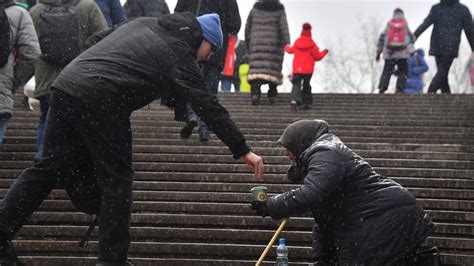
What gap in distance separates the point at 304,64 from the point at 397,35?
2424mm

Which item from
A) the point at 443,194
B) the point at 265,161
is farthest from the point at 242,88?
the point at 443,194

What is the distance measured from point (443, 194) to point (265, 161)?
1940 mm

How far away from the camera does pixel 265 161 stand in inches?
350

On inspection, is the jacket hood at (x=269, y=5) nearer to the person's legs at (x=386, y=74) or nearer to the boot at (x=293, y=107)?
the boot at (x=293, y=107)

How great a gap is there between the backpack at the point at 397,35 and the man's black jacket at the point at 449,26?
1.36 ft

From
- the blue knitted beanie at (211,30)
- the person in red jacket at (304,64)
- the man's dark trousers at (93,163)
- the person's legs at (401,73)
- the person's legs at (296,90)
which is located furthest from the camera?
the person's legs at (401,73)

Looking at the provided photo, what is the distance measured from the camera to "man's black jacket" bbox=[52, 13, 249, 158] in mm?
5332

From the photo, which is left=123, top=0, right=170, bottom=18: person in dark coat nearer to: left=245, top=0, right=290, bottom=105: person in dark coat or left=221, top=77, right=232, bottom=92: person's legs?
left=245, top=0, right=290, bottom=105: person in dark coat

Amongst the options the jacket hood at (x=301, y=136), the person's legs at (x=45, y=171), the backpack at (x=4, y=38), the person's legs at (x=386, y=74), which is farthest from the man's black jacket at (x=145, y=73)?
the person's legs at (x=386, y=74)

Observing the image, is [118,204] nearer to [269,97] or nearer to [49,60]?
[49,60]

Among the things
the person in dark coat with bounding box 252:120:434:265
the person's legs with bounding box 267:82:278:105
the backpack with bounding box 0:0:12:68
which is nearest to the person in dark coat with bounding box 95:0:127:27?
the person's legs with bounding box 267:82:278:105

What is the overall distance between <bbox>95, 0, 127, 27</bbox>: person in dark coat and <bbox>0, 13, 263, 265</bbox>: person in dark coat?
229 inches

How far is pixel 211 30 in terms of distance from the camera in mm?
5695

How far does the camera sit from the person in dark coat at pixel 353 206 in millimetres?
5383
